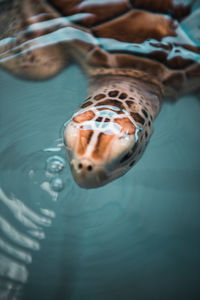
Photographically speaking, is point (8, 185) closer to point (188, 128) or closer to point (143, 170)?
point (143, 170)

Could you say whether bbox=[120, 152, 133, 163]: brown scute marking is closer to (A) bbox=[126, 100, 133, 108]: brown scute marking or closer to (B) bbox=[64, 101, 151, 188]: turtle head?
(B) bbox=[64, 101, 151, 188]: turtle head

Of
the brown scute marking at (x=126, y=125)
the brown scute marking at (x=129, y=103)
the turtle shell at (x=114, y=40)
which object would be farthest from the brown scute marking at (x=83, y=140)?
the turtle shell at (x=114, y=40)

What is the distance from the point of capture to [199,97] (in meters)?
1.49

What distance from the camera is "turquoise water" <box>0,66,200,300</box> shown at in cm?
116

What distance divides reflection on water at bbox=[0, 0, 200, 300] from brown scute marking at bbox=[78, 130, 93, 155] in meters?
0.46

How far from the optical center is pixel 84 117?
3.06 feet

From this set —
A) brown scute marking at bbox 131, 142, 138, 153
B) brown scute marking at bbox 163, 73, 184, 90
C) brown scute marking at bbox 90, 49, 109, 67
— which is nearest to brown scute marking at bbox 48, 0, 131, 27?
brown scute marking at bbox 90, 49, 109, 67

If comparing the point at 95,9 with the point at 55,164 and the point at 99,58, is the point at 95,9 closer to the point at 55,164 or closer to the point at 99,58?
the point at 99,58

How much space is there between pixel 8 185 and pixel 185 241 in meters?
0.84

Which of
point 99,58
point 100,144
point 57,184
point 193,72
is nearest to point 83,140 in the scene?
point 100,144

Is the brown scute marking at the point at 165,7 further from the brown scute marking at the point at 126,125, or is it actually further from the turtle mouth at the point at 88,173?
the turtle mouth at the point at 88,173

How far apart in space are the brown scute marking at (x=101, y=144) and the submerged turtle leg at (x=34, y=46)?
28.5 inches

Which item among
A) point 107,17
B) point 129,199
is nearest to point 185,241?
point 129,199

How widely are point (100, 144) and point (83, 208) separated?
503mm
